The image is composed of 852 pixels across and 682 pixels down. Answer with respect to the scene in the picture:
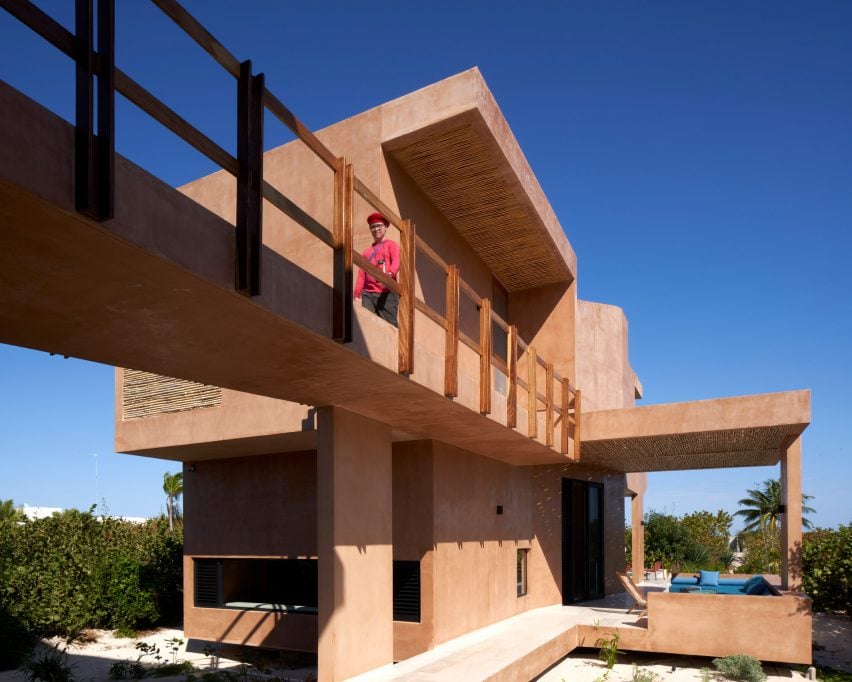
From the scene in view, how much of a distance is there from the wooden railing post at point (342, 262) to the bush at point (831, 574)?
11581 millimetres

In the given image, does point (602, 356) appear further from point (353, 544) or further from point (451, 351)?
point (353, 544)

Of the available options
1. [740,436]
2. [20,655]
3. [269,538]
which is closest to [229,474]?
[269,538]

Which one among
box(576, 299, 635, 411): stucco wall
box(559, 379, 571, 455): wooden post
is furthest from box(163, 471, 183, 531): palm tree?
box(559, 379, 571, 455): wooden post

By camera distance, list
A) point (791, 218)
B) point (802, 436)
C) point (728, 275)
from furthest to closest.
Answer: point (728, 275) → point (791, 218) → point (802, 436)

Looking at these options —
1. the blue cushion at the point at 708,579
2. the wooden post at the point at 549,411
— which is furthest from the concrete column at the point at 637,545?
the wooden post at the point at 549,411

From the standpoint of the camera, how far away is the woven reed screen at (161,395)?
35.1 feet

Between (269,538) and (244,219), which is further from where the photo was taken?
(269,538)

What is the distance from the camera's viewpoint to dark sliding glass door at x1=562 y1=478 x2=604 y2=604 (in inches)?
634

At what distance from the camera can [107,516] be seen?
63.4ft

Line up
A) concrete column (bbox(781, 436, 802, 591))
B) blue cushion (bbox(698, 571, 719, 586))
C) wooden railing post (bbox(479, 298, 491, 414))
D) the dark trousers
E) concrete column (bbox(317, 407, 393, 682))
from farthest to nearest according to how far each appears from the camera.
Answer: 1. blue cushion (bbox(698, 571, 719, 586))
2. concrete column (bbox(781, 436, 802, 591))
3. wooden railing post (bbox(479, 298, 491, 414))
4. concrete column (bbox(317, 407, 393, 682))
5. the dark trousers

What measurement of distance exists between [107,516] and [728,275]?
1817cm

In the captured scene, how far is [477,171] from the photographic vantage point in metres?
10.7

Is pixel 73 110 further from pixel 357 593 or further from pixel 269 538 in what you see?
pixel 269 538

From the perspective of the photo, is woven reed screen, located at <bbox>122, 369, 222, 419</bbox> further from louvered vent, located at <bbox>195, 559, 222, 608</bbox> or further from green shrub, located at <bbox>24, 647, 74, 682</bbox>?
green shrub, located at <bbox>24, 647, 74, 682</bbox>
